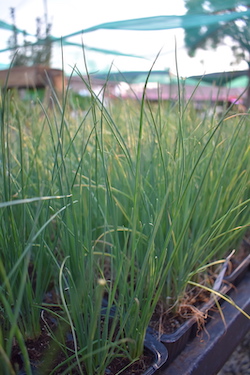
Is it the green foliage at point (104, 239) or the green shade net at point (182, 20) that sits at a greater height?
the green shade net at point (182, 20)

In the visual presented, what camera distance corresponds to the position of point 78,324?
1.35 feet

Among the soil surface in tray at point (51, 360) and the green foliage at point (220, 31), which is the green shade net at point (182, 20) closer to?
the green foliage at point (220, 31)

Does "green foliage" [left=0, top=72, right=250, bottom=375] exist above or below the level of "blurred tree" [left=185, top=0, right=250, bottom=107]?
below

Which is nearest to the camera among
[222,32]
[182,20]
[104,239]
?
[104,239]

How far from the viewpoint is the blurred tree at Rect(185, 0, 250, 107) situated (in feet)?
5.66

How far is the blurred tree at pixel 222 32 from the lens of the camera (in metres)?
1.72

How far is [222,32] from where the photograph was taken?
2404 mm

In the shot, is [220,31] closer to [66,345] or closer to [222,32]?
[222,32]

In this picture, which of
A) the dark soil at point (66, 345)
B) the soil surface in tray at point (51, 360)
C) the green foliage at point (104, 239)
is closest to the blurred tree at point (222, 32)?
the green foliage at point (104, 239)

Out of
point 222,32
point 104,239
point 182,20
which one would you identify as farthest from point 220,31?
point 104,239

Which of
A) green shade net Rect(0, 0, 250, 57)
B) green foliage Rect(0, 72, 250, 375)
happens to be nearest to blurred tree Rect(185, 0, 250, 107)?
green shade net Rect(0, 0, 250, 57)

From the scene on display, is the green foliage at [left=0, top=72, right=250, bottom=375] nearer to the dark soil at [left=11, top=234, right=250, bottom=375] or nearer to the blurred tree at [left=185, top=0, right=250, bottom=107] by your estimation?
the dark soil at [left=11, top=234, right=250, bottom=375]

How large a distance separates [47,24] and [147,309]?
4.27ft

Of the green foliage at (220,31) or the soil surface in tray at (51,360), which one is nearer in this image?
the soil surface in tray at (51,360)
